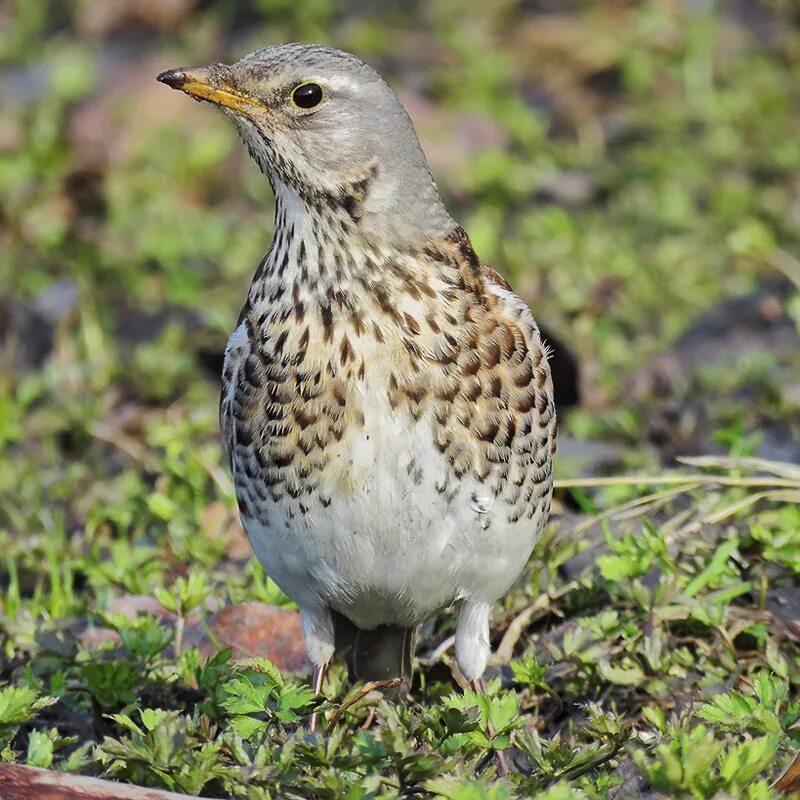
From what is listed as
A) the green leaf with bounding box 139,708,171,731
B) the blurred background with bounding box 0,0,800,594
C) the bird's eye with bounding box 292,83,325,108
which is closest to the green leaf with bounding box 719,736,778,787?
the green leaf with bounding box 139,708,171,731

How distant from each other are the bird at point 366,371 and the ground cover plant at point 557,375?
14.9 inches

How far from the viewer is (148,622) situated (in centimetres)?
480

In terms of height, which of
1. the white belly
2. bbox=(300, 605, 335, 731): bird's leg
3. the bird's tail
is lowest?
the bird's tail

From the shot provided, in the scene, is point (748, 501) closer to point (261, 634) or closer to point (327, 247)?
point (261, 634)

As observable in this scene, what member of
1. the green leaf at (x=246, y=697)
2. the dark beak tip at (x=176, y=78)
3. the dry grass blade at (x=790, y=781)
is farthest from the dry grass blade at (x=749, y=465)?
the dark beak tip at (x=176, y=78)

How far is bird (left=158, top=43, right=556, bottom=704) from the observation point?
14.0ft

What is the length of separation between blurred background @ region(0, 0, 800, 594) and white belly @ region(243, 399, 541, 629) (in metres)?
1.21

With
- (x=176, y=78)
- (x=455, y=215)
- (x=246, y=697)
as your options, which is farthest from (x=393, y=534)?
(x=455, y=215)

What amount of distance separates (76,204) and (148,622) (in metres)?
4.46

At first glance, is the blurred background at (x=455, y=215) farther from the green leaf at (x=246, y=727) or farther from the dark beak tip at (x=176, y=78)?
the dark beak tip at (x=176, y=78)

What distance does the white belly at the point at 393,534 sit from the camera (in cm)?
424

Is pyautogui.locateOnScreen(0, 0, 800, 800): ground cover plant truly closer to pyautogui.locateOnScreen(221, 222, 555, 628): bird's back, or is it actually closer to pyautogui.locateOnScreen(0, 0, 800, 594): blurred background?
pyautogui.locateOnScreen(0, 0, 800, 594): blurred background

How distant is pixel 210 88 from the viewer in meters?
4.38

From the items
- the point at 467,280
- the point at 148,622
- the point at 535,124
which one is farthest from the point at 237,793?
the point at 535,124
